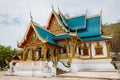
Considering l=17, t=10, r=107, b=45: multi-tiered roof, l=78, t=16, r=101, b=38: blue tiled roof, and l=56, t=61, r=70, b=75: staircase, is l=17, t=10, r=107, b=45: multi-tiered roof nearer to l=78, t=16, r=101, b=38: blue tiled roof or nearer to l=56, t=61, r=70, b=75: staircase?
l=78, t=16, r=101, b=38: blue tiled roof

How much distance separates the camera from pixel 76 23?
66.6ft

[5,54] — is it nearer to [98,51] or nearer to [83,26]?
[83,26]

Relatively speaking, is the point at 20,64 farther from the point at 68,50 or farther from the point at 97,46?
the point at 97,46

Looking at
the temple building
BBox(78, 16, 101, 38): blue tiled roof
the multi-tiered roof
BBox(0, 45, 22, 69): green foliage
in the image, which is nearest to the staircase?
the temple building

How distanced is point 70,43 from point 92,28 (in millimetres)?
4820

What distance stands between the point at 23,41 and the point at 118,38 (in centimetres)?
2583

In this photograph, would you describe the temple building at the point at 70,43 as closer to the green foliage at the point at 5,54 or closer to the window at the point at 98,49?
Answer: the window at the point at 98,49

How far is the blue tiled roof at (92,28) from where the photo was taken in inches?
736

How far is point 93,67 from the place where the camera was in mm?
17438

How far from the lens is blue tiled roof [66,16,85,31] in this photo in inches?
773

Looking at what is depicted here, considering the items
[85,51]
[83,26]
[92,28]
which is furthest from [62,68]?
[92,28]

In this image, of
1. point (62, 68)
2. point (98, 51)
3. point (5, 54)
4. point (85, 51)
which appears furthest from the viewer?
point (5, 54)

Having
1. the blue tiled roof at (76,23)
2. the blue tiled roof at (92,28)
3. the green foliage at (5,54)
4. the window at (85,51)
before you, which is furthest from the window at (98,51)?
the green foliage at (5,54)

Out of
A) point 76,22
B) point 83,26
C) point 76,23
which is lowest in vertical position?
point 83,26
